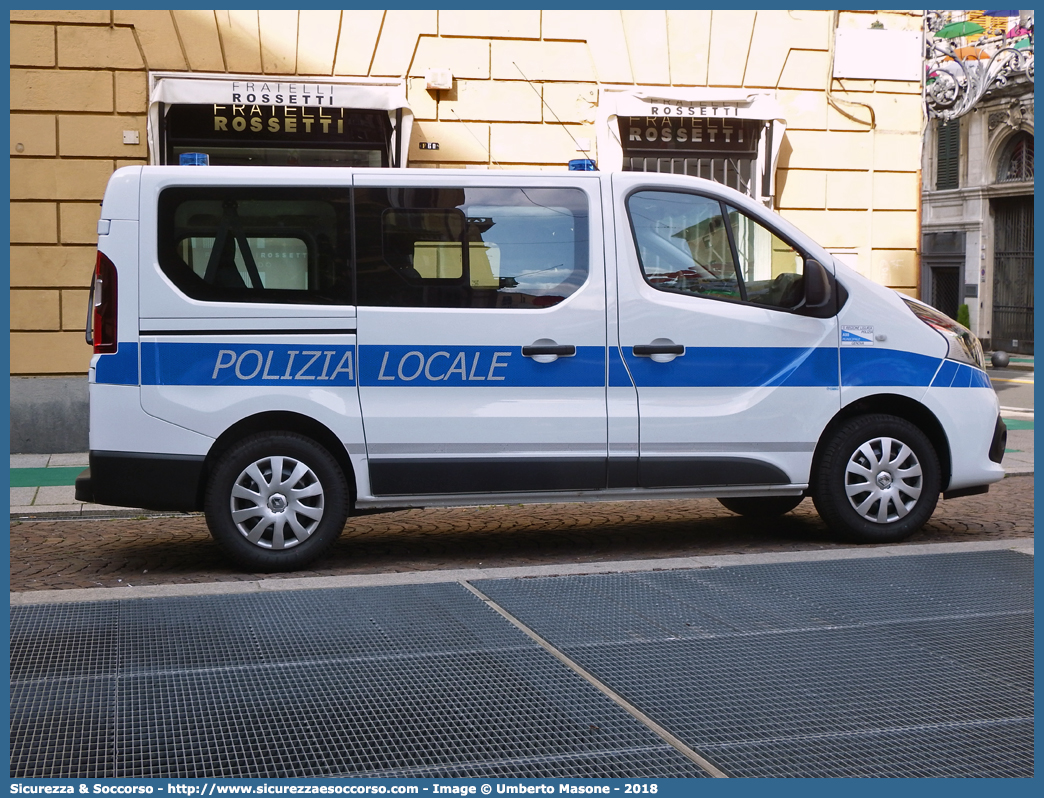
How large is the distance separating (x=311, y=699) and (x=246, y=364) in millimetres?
2462

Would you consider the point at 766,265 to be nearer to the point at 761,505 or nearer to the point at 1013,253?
the point at 761,505

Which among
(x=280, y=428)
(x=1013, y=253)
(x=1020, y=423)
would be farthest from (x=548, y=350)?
(x=1013, y=253)

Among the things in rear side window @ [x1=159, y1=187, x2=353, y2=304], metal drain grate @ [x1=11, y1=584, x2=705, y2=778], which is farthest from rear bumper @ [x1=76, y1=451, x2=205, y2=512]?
rear side window @ [x1=159, y1=187, x2=353, y2=304]

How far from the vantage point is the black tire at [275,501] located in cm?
608

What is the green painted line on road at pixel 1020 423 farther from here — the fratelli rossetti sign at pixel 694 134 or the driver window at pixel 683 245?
the driver window at pixel 683 245

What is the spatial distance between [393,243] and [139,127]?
21.4 feet

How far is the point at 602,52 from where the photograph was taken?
12703 mm

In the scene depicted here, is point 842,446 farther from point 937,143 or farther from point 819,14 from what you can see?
point 937,143

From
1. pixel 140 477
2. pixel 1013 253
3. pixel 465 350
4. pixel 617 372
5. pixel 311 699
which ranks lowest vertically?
pixel 311 699

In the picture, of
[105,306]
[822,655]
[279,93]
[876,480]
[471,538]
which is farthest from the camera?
[279,93]

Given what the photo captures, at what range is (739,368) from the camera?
652 cm

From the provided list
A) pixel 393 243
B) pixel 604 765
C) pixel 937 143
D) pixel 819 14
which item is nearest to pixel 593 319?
pixel 393 243

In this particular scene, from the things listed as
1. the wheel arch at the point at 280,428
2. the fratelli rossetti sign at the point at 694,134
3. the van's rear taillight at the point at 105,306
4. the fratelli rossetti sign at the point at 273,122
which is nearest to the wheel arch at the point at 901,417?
the wheel arch at the point at 280,428

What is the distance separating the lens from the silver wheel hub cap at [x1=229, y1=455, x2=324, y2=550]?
6102 millimetres
